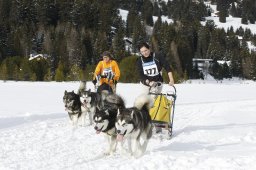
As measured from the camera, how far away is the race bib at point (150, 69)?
341 inches

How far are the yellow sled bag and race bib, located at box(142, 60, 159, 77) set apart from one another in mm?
567

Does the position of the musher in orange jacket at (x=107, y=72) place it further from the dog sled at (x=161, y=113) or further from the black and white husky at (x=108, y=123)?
the black and white husky at (x=108, y=123)

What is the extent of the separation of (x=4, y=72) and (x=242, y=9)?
159 metres

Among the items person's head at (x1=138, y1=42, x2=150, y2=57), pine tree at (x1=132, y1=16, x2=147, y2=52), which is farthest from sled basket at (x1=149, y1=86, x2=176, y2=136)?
pine tree at (x1=132, y1=16, x2=147, y2=52)

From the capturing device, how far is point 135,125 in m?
6.62

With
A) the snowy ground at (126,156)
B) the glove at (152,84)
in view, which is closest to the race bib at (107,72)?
the snowy ground at (126,156)

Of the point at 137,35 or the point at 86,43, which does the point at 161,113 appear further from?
the point at 137,35

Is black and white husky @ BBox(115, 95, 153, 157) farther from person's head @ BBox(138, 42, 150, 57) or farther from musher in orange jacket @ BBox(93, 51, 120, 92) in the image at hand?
musher in orange jacket @ BBox(93, 51, 120, 92)

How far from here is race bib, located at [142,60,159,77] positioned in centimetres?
867

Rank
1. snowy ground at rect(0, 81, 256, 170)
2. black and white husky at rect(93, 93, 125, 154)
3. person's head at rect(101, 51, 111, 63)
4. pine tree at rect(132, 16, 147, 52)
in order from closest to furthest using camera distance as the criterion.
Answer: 1. snowy ground at rect(0, 81, 256, 170)
2. black and white husky at rect(93, 93, 125, 154)
3. person's head at rect(101, 51, 111, 63)
4. pine tree at rect(132, 16, 147, 52)

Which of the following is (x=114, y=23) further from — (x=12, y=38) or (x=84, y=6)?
(x=12, y=38)

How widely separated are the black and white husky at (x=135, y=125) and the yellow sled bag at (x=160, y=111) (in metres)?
0.94

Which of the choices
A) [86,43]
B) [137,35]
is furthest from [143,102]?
[137,35]

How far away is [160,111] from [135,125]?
1781mm
